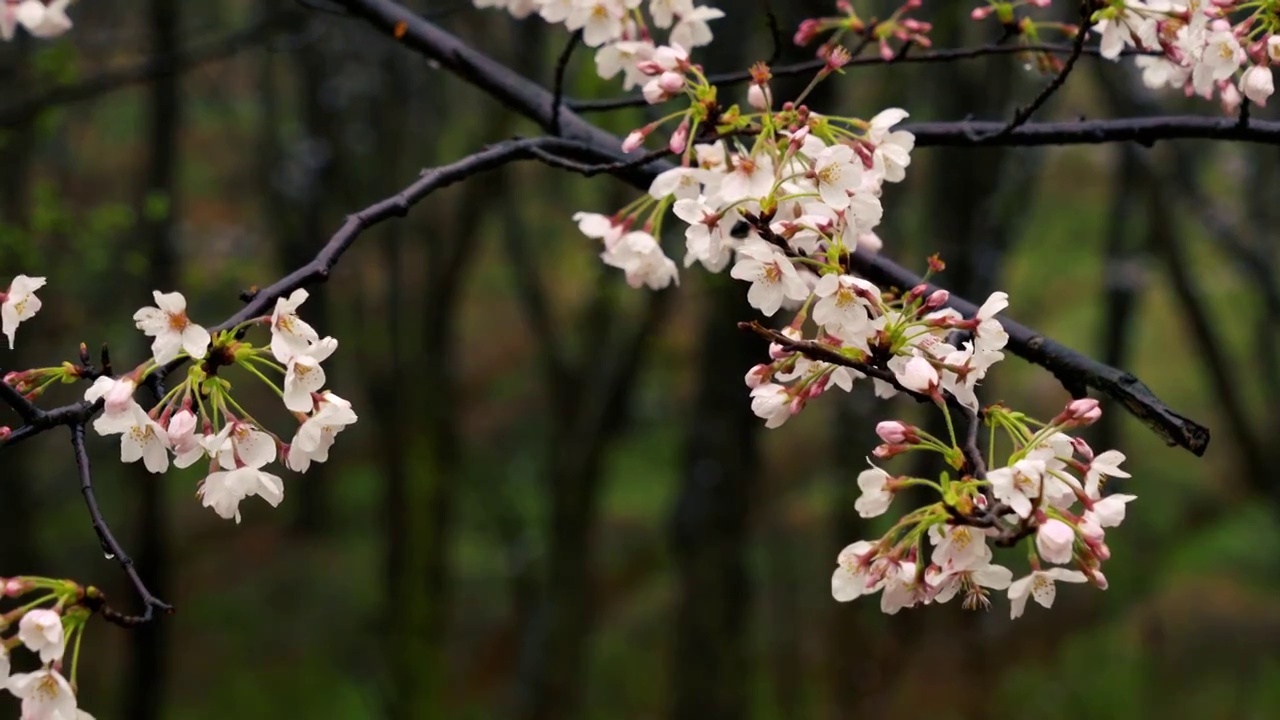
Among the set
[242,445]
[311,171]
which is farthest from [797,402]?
[311,171]

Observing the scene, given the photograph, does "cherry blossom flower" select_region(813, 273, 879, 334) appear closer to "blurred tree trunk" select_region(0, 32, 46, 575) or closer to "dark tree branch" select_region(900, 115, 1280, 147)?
"dark tree branch" select_region(900, 115, 1280, 147)

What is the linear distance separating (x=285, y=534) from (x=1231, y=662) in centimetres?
1320

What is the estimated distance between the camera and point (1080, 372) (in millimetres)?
1846

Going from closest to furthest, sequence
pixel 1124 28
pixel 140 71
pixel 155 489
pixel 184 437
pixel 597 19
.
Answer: pixel 184 437 → pixel 1124 28 → pixel 597 19 → pixel 140 71 → pixel 155 489

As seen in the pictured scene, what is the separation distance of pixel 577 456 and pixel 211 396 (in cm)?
574

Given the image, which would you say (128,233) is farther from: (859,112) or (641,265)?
(641,265)

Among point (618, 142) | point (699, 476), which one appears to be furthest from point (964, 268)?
point (618, 142)

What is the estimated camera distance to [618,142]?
251 centimetres

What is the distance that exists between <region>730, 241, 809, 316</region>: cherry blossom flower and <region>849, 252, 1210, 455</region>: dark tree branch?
22 cm

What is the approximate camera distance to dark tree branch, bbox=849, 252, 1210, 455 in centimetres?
162

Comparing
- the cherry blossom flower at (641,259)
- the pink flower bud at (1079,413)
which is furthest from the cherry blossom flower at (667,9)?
the pink flower bud at (1079,413)

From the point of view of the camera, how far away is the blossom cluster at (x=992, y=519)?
4.52 ft

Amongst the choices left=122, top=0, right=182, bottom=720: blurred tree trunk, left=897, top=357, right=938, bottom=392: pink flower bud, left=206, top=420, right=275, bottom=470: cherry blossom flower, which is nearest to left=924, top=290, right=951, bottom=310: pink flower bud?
left=897, top=357, right=938, bottom=392: pink flower bud

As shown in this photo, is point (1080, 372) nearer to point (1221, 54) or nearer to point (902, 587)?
point (902, 587)
